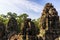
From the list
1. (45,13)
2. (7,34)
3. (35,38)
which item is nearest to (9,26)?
(7,34)

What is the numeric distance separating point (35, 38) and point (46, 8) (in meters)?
6.66

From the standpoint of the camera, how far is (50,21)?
108 feet

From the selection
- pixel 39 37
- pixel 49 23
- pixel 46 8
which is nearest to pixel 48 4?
pixel 46 8

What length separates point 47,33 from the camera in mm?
31641

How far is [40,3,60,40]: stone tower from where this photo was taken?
104ft

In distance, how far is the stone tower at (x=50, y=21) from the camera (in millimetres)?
31641

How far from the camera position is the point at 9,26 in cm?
3759

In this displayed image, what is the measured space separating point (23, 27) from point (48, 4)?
6.40m

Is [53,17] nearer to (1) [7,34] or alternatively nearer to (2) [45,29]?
(2) [45,29]

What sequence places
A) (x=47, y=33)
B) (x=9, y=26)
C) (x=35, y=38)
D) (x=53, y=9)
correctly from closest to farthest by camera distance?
1. (x=35, y=38)
2. (x=47, y=33)
3. (x=53, y=9)
4. (x=9, y=26)

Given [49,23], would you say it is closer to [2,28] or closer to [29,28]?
[29,28]

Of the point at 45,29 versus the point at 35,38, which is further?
the point at 45,29

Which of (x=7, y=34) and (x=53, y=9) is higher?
(x=53, y=9)

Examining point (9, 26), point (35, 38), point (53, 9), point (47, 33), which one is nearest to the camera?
point (35, 38)
